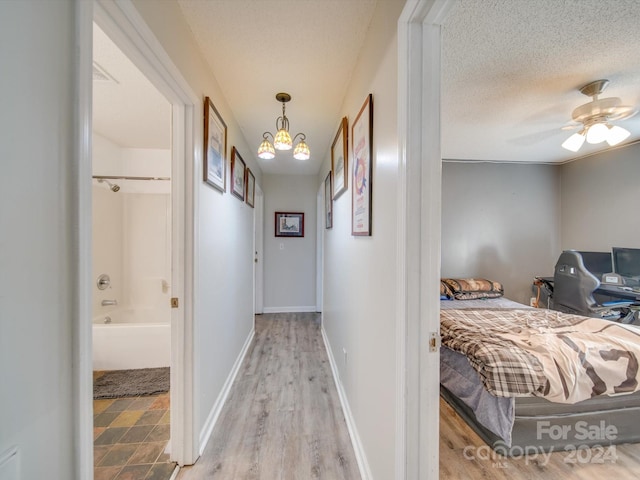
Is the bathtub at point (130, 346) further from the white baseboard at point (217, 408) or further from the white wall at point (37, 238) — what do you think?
the white wall at point (37, 238)

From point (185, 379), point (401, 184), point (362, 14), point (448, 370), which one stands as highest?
point (362, 14)

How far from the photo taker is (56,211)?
598 millimetres

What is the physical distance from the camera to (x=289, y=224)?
4.43m

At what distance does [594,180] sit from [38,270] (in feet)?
17.0

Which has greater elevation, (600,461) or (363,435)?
(363,435)

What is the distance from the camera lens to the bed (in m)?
1.42

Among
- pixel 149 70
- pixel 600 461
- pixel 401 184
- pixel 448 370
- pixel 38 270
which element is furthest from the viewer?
pixel 448 370

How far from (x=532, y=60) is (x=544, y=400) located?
2.13m

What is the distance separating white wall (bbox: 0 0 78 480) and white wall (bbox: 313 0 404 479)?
0.96 meters

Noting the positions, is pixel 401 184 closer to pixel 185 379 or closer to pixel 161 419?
pixel 185 379

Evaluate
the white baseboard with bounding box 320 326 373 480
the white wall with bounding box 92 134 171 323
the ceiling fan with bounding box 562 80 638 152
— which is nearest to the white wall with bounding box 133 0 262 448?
the white baseboard with bounding box 320 326 373 480

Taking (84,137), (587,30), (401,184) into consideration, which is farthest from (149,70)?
(587,30)

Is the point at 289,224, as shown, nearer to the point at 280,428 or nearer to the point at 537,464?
the point at 280,428

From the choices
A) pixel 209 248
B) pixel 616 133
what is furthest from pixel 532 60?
pixel 209 248
